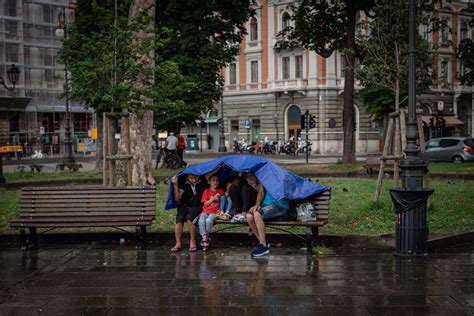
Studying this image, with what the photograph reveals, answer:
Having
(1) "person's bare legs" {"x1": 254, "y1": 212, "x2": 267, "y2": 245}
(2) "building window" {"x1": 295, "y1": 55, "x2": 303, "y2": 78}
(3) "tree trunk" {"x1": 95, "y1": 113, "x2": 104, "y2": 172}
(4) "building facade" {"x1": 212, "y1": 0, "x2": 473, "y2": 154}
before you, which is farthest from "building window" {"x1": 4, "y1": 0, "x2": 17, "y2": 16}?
(1) "person's bare legs" {"x1": 254, "y1": 212, "x2": 267, "y2": 245}

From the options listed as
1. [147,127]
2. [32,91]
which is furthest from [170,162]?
[32,91]

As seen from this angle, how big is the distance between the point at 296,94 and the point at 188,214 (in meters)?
47.1

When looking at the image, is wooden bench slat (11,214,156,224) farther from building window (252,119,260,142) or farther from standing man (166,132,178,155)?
building window (252,119,260,142)

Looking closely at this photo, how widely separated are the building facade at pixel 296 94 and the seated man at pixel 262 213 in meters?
43.1

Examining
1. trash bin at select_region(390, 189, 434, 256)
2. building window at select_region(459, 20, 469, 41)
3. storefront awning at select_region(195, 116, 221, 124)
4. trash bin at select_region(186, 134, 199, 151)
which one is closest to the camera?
trash bin at select_region(390, 189, 434, 256)

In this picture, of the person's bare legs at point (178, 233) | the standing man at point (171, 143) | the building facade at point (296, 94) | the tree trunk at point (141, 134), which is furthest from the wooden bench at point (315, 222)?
the building facade at point (296, 94)

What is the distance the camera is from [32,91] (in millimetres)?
55781

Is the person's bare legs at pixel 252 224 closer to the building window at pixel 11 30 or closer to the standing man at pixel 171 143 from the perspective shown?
the standing man at pixel 171 143

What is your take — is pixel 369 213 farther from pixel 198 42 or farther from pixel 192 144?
pixel 192 144

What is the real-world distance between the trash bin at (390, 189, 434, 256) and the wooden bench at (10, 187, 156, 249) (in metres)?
3.69

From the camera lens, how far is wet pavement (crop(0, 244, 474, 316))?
6719mm

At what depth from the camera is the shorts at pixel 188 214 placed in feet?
32.5

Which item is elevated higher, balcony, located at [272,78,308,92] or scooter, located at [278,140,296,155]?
balcony, located at [272,78,308,92]

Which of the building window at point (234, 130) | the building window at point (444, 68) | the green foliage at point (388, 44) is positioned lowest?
the building window at point (234, 130)
